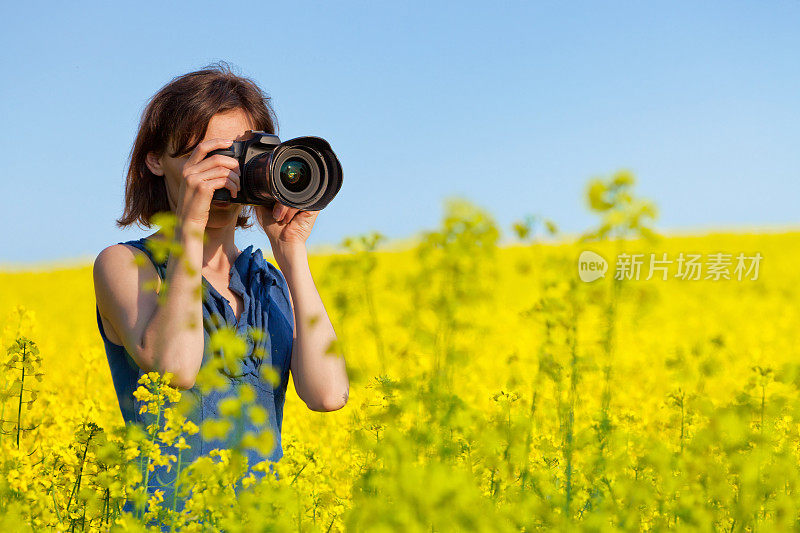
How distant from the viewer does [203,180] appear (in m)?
2.07

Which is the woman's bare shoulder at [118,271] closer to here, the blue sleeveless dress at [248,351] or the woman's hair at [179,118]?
the blue sleeveless dress at [248,351]

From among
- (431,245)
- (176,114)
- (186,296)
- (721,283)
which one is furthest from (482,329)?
(721,283)

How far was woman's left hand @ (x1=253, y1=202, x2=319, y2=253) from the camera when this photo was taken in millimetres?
2332

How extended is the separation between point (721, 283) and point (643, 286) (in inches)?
495

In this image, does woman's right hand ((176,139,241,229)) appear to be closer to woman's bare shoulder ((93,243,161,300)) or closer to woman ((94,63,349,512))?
woman ((94,63,349,512))

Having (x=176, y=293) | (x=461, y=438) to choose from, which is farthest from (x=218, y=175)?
(x=461, y=438)

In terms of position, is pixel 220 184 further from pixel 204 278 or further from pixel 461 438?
pixel 461 438

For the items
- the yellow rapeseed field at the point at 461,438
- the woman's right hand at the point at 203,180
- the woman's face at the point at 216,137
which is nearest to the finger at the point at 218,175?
the woman's right hand at the point at 203,180

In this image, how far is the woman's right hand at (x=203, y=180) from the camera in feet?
6.77

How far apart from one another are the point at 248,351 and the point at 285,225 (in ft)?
1.30

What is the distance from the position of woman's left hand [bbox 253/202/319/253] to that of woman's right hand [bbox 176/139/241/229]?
0.19 metres

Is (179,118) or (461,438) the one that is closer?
(461,438)

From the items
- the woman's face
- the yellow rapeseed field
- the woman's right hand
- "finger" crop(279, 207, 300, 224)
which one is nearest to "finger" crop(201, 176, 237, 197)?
the woman's right hand

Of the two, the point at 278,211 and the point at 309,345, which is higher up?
the point at 278,211
